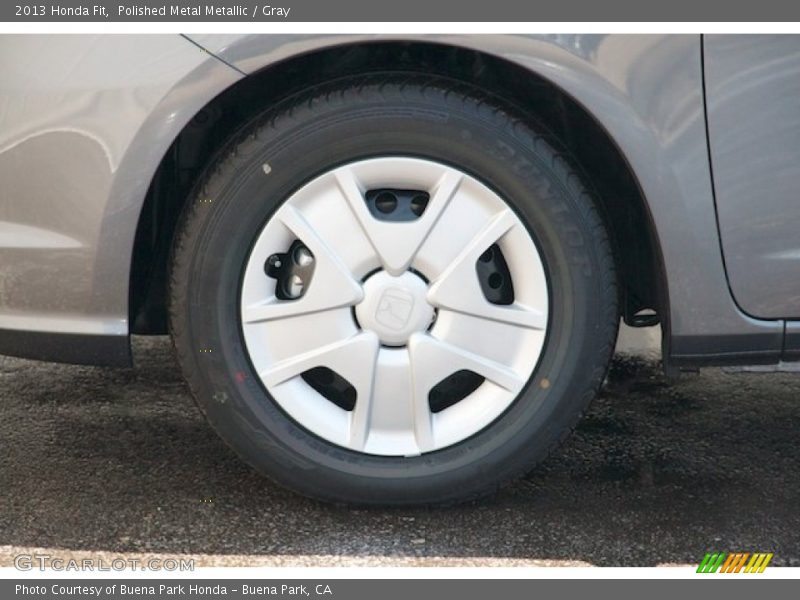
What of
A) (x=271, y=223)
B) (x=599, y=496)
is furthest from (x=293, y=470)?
(x=599, y=496)

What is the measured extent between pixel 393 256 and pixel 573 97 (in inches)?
18.2

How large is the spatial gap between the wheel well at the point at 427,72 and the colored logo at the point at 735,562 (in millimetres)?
502

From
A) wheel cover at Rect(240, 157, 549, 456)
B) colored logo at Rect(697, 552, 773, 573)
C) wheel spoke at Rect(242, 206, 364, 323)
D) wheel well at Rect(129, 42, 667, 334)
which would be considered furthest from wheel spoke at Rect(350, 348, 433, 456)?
colored logo at Rect(697, 552, 773, 573)

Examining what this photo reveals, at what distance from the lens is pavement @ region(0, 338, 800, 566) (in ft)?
6.99

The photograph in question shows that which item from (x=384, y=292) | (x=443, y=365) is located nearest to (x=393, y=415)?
(x=443, y=365)

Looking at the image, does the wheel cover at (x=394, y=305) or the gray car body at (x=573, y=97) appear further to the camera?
the wheel cover at (x=394, y=305)

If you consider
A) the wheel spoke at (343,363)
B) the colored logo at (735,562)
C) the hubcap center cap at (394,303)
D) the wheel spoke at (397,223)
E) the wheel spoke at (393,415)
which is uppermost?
the wheel spoke at (397,223)

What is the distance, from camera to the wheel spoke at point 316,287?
6.83 feet

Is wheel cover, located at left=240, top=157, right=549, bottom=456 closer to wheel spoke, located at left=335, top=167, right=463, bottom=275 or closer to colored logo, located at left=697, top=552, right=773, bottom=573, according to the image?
wheel spoke, located at left=335, top=167, right=463, bottom=275

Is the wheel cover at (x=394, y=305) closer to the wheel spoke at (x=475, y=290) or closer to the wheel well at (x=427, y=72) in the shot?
the wheel spoke at (x=475, y=290)

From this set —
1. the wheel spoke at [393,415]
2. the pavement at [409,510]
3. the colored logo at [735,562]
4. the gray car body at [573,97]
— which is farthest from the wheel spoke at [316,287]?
the colored logo at [735,562]

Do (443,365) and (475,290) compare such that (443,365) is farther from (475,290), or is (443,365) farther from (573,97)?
(573,97)

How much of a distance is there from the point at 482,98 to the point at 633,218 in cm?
44

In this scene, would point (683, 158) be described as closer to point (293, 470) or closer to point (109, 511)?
point (293, 470)
